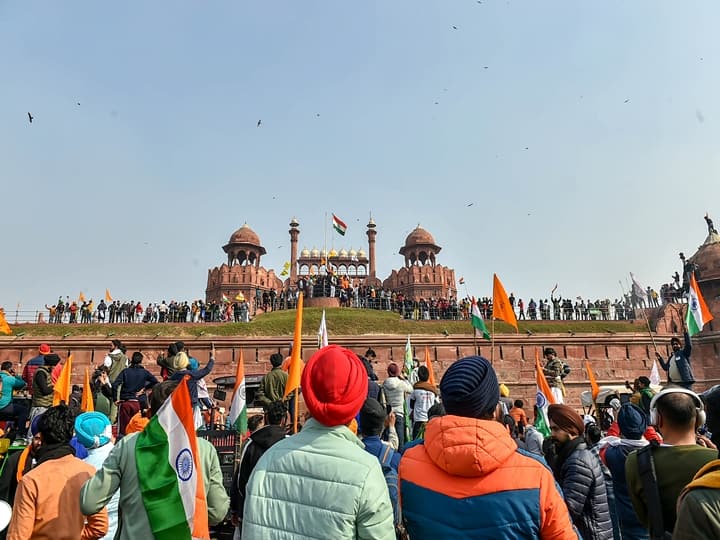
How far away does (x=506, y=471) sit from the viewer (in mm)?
2174

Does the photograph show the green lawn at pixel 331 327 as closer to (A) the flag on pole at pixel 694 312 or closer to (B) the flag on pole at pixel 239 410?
(A) the flag on pole at pixel 694 312

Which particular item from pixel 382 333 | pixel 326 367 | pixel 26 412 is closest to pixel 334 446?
pixel 326 367

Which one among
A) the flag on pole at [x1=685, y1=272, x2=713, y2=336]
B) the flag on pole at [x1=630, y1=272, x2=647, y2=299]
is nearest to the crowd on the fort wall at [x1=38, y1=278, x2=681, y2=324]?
Result: the flag on pole at [x1=630, y1=272, x2=647, y2=299]

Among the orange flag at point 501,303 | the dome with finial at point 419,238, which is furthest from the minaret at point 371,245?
the orange flag at point 501,303

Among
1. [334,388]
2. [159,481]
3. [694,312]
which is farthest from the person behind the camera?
[694,312]

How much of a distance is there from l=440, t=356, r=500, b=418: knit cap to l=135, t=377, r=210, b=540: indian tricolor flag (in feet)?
5.26

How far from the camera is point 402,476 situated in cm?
244

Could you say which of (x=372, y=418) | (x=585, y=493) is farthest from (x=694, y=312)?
(x=372, y=418)

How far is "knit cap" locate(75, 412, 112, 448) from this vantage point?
4.36 m

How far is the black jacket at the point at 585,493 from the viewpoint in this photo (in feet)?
12.3

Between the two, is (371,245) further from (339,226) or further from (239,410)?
(239,410)

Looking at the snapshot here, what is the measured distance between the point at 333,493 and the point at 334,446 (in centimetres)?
19

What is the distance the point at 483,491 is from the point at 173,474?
180 centimetres

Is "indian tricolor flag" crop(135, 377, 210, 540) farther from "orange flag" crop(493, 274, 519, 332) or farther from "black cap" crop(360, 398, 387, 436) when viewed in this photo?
Answer: "orange flag" crop(493, 274, 519, 332)
